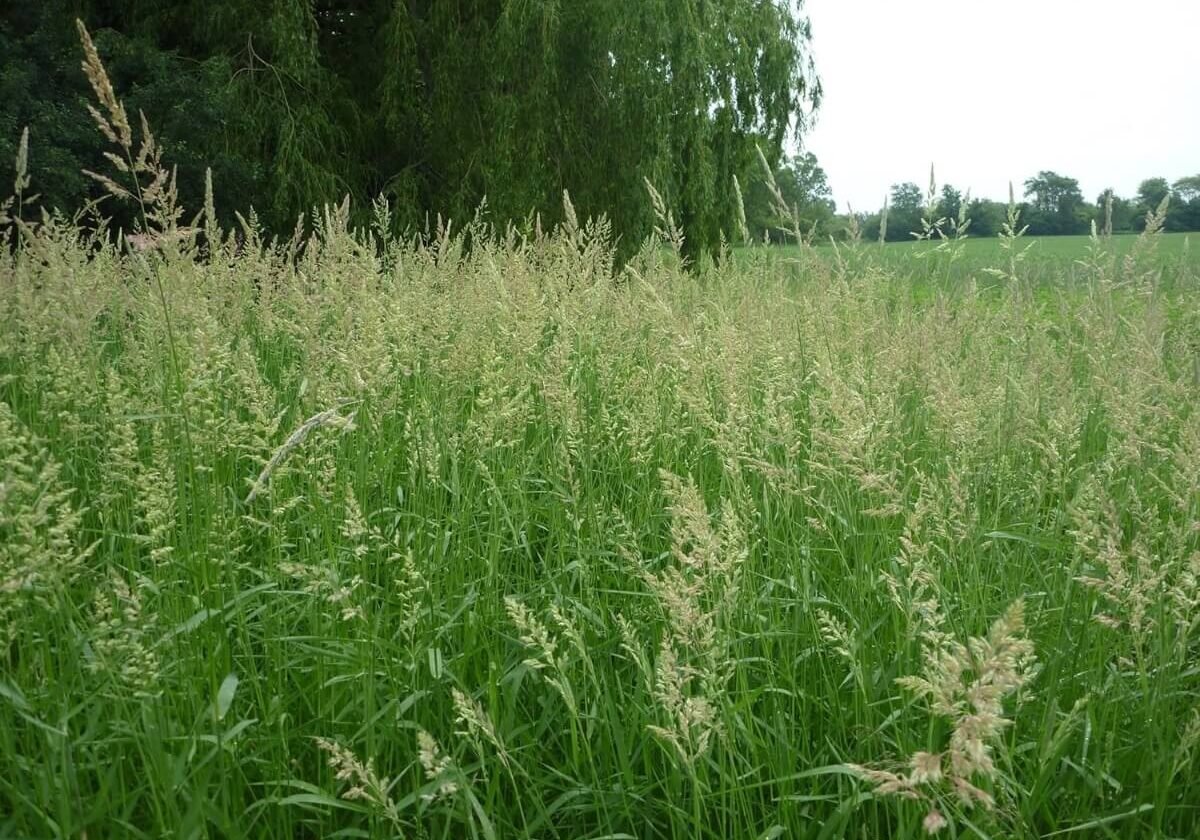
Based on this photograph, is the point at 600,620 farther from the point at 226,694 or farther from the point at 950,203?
the point at 950,203

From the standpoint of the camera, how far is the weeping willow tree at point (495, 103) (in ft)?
34.9

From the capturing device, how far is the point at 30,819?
1.50m

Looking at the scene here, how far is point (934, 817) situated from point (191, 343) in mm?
2419

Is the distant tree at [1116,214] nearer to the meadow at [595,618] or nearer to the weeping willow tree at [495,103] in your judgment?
the meadow at [595,618]

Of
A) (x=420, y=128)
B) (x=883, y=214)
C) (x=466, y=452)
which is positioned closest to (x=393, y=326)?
(x=466, y=452)

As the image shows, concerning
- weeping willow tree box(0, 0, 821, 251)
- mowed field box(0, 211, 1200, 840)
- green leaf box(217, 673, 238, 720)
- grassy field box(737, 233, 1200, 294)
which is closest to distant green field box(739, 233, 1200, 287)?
grassy field box(737, 233, 1200, 294)

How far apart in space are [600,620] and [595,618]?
0.02m

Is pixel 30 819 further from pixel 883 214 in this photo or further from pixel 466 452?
pixel 883 214

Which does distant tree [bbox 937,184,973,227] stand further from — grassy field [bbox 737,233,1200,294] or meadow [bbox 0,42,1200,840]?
meadow [bbox 0,42,1200,840]

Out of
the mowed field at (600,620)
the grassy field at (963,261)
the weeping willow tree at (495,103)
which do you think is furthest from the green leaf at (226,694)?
the weeping willow tree at (495,103)

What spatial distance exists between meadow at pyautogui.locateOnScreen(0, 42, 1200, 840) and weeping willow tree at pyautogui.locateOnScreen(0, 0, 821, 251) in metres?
8.17

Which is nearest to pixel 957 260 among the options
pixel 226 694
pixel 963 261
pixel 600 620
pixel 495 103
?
pixel 963 261

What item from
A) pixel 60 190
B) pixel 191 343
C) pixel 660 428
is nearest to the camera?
pixel 191 343

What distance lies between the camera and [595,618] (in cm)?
199
